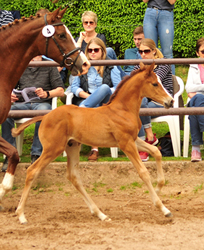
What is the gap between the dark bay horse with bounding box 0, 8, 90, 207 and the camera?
4.67 metres

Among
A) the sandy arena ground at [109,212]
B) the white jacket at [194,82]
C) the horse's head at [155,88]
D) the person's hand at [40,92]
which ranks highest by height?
the horse's head at [155,88]

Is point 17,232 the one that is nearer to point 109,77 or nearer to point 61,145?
point 61,145

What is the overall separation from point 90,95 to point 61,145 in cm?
156

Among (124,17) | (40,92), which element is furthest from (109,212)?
(124,17)

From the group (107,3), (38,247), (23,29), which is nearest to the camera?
(38,247)

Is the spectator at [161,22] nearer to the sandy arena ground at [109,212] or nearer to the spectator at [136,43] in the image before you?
the spectator at [136,43]

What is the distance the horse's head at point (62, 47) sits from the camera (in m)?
4.66

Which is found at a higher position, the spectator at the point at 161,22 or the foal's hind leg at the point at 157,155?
the spectator at the point at 161,22

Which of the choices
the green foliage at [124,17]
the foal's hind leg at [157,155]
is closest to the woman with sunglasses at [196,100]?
the foal's hind leg at [157,155]

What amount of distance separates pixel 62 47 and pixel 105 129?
921 mm

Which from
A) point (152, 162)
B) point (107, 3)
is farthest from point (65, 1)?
point (152, 162)

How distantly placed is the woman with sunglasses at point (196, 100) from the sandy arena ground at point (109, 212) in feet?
0.74

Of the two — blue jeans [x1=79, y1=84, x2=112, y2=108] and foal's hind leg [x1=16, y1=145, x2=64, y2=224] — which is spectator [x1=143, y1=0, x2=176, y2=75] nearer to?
blue jeans [x1=79, y1=84, x2=112, y2=108]

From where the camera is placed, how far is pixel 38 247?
13.0 feet
